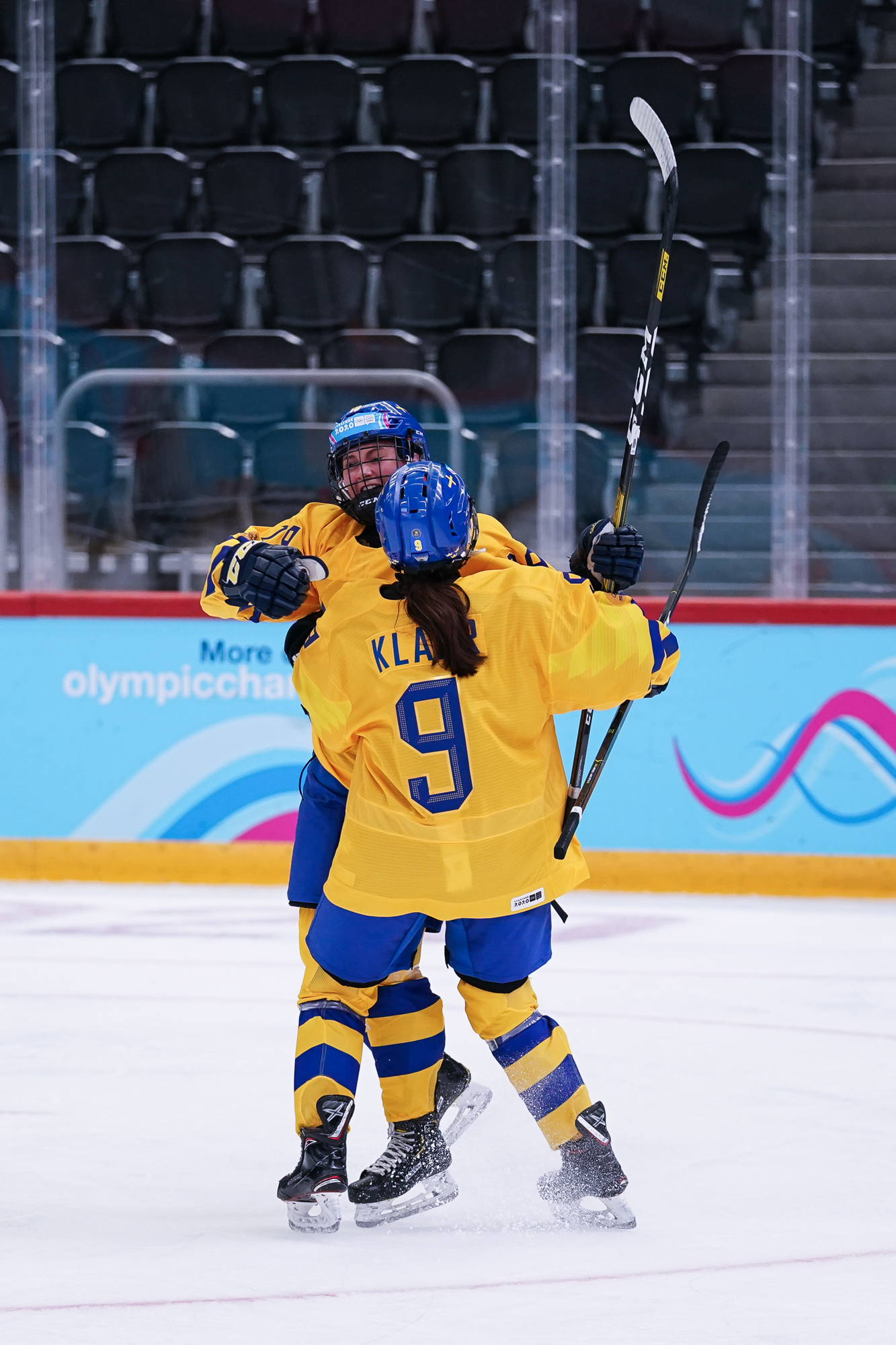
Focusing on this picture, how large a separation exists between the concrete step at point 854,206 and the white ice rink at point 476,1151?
88.8 inches

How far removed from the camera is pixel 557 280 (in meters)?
5.60

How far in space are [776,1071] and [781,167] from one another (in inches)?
130

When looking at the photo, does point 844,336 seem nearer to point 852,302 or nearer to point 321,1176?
point 852,302

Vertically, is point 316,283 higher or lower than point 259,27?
lower

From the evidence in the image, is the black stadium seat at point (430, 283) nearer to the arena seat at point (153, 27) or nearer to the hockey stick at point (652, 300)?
the arena seat at point (153, 27)

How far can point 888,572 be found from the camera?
5379 mm

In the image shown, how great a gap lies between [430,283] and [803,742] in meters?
2.00

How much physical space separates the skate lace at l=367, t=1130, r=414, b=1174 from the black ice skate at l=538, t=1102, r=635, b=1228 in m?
0.23

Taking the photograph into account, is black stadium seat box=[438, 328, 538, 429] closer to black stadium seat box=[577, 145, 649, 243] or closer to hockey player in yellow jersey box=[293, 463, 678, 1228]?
black stadium seat box=[577, 145, 649, 243]

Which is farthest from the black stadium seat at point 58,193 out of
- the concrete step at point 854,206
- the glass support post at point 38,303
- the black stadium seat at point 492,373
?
the concrete step at point 854,206

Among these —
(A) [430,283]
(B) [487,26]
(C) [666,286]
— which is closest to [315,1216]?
(C) [666,286]

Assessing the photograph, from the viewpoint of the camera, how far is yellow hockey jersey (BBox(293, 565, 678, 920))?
2402 mm

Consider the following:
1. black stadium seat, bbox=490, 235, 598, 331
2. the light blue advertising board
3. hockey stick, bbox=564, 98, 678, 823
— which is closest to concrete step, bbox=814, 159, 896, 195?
black stadium seat, bbox=490, 235, 598, 331

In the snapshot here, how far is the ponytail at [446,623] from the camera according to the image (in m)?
2.36
